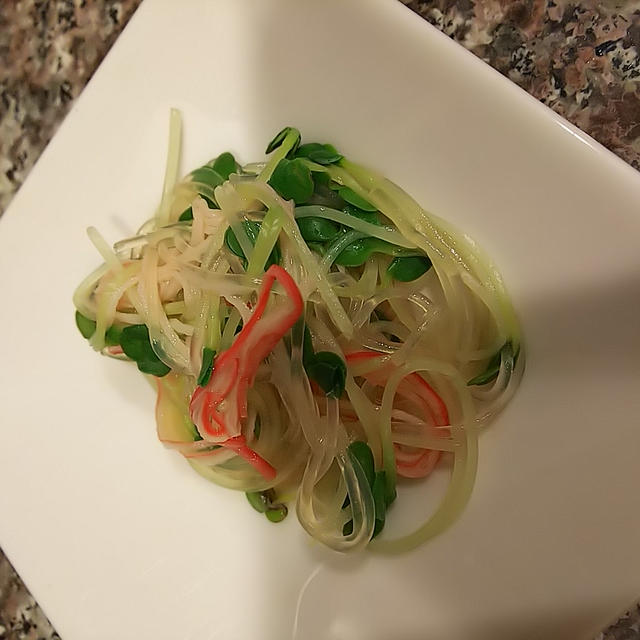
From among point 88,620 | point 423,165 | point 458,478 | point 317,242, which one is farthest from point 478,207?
point 88,620

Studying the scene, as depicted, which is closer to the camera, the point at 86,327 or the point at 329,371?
the point at 329,371

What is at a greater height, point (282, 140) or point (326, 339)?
point (282, 140)

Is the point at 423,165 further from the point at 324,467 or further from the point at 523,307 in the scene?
the point at 324,467

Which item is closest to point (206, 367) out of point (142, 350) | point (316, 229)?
point (142, 350)

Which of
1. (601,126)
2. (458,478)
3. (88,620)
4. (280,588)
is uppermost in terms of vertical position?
(601,126)

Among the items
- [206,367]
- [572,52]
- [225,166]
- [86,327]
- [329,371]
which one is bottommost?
[86,327]

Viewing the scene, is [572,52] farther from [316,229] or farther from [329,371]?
[329,371]

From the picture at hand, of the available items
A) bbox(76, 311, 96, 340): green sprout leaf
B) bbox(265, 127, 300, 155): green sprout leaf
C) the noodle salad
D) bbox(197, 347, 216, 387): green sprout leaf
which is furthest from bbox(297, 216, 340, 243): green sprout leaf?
bbox(76, 311, 96, 340): green sprout leaf

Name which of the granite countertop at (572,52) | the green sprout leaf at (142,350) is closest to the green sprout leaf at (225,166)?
the green sprout leaf at (142,350)
